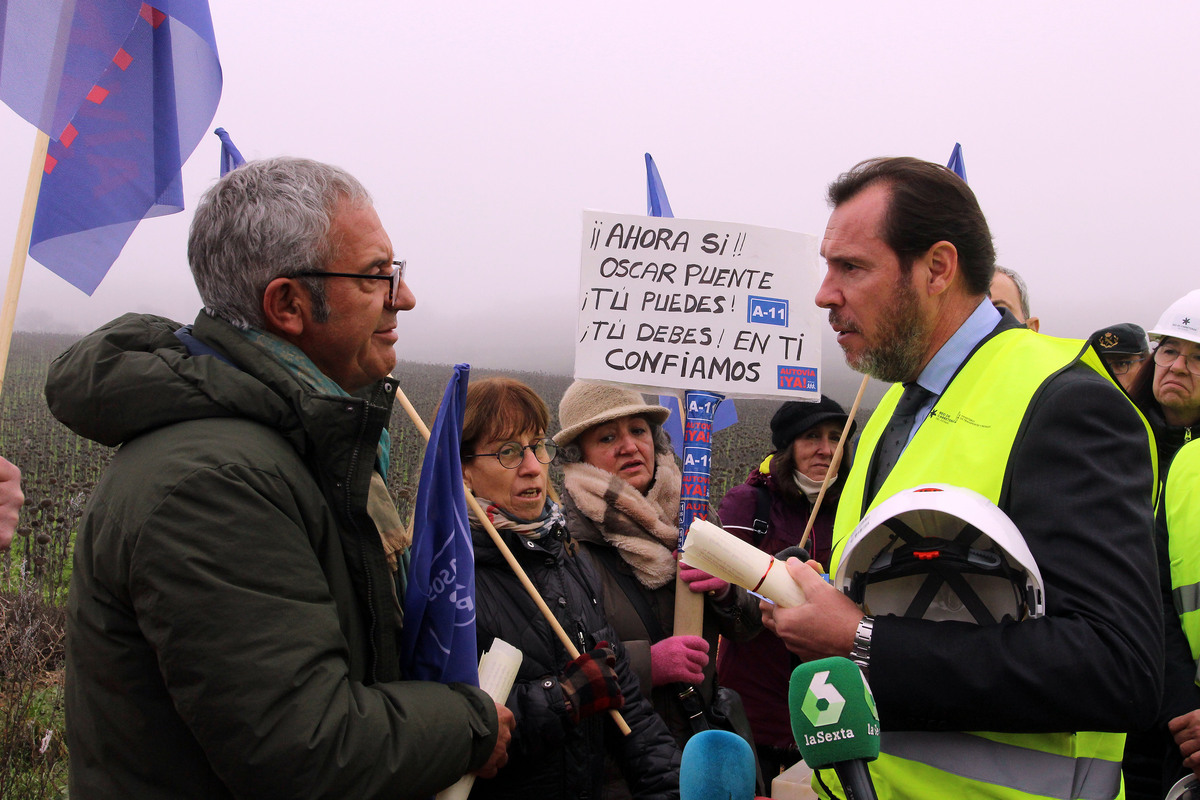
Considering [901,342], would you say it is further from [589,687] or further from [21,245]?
[21,245]

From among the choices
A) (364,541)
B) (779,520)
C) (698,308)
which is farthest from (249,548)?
(779,520)

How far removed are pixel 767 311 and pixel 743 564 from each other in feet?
5.57

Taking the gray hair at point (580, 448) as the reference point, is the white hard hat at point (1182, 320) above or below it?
above

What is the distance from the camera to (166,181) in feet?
9.45

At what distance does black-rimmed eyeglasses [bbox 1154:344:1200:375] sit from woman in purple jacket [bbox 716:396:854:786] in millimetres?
1387

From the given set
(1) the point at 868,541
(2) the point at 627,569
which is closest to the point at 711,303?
(2) the point at 627,569

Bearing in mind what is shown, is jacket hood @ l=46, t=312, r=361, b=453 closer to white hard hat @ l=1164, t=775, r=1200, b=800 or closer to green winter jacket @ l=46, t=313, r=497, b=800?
green winter jacket @ l=46, t=313, r=497, b=800

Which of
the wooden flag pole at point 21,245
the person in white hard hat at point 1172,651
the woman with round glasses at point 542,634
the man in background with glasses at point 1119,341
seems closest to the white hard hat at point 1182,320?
the person in white hard hat at point 1172,651

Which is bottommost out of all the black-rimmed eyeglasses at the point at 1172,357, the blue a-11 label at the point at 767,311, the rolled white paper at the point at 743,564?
the rolled white paper at the point at 743,564

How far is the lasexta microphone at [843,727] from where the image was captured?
1299 mm

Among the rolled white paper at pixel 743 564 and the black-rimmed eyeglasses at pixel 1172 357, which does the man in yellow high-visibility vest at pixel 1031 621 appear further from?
the black-rimmed eyeglasses at pixel 1172 357

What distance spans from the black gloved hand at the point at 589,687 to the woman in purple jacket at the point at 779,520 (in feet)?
5.29

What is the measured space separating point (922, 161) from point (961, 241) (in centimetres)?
25

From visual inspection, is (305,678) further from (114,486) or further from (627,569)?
(627,569)
